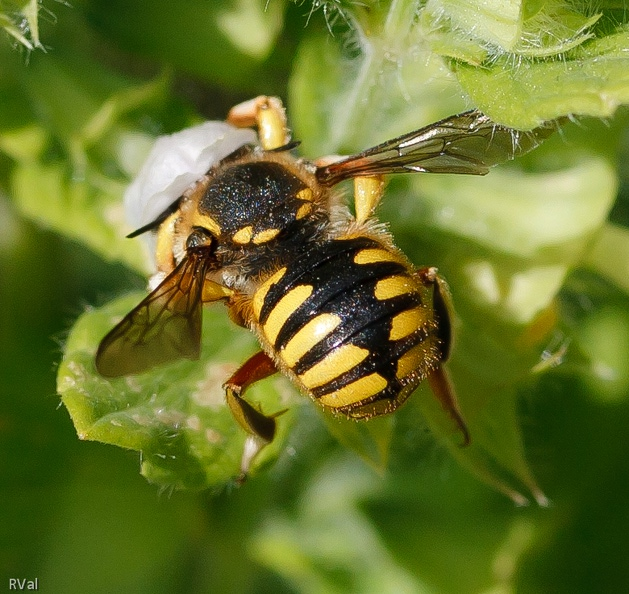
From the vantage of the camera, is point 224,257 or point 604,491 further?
point 604,491

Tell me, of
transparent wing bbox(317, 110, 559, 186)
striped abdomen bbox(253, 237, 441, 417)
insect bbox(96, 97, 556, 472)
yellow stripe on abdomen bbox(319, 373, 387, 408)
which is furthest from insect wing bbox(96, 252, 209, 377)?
transparent wing bbox(317, 110, 559, 186)

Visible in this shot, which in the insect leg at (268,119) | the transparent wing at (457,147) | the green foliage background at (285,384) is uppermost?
the transparent wing at (457,147)

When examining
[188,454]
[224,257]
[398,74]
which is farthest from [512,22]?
[188,454]

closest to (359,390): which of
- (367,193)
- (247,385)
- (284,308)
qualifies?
(284,308)

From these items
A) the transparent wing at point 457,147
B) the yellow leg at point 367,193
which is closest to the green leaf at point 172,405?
the yellow leg at point 367,193

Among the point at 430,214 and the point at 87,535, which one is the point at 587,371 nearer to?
the point at 430,214

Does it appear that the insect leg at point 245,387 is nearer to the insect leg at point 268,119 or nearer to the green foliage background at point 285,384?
the green foliage background at point 285,384
